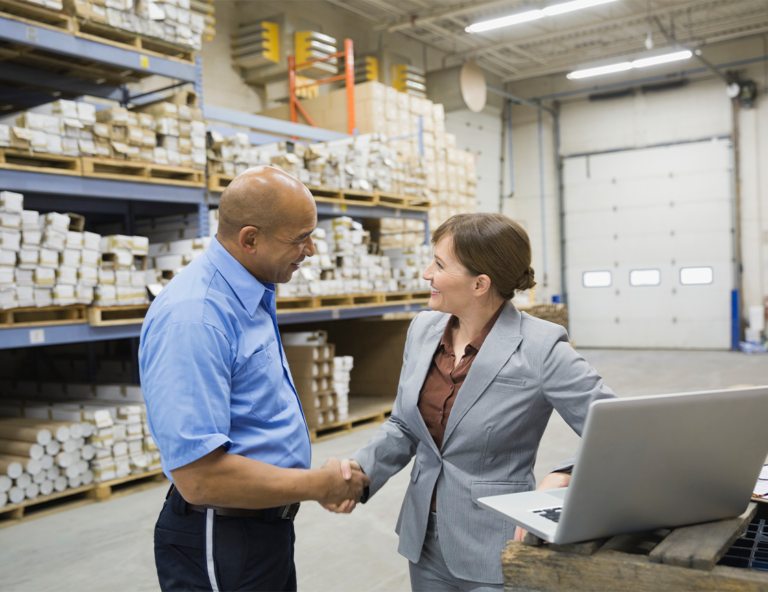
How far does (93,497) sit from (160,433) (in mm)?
4205

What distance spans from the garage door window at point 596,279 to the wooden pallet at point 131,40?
1272cm

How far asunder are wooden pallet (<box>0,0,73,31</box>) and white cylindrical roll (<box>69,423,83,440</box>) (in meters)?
3.02

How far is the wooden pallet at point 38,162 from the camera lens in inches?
178

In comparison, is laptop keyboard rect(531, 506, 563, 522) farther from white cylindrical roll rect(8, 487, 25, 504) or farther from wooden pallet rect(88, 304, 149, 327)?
white cylindrical roll rect(8, 487, 25, 504)

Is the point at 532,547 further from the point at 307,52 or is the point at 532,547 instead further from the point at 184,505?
the point at 307,52

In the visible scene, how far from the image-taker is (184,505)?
1.86 meters

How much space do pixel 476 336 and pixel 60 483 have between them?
4217 millimetres

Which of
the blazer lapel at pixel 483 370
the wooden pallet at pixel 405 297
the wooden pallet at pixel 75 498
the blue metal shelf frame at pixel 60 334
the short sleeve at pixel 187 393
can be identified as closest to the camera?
the short sleeve at pixel 187 393

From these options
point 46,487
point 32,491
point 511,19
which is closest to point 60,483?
point 46,487

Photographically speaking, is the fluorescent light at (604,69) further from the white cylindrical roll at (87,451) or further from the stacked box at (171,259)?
the white cylindrical roll at (87,451)

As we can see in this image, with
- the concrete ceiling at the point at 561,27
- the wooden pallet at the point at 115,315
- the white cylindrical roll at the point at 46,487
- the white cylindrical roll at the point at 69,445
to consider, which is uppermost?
the concrete ceiling at the point at 561,27

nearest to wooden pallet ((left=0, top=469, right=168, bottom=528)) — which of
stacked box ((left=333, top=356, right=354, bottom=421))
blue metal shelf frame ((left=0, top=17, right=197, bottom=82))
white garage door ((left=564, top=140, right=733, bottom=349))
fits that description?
stacked box ((left=333, top=356, right=354, bottom=421))

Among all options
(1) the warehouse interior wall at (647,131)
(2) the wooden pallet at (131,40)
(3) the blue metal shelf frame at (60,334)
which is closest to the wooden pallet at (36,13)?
(2) the wooden pallet at (131,40)

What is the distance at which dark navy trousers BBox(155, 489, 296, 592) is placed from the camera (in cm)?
184
